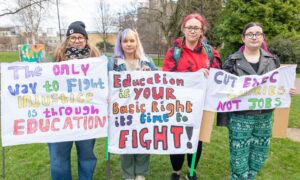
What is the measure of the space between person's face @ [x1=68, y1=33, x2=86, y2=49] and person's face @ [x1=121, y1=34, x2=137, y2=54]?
0.45 metres

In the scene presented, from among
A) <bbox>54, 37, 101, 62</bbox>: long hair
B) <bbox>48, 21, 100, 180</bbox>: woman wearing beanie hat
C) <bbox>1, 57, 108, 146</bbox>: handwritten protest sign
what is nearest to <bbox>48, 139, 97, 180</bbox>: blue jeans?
<bbox>48, 21, 100, 180</bbox>: woman wearing beanie hat

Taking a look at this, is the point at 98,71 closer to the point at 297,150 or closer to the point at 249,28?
the point at 249,28

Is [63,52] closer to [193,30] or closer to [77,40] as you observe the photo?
[77,40]

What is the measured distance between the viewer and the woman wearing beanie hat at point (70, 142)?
3090 millimetres

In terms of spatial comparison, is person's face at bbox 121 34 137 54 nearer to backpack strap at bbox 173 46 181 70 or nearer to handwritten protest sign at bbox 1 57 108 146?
handwritten protest sign at bbox 1 57 108 146

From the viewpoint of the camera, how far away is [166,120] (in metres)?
3.39

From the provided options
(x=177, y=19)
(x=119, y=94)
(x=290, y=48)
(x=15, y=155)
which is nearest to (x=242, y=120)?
(x=119, y=94)

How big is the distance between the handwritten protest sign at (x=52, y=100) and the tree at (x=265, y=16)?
18477 millimetres

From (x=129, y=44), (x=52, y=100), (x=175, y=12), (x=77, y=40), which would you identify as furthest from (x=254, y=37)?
(x=175, y=12)

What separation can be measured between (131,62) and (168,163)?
1904 mm

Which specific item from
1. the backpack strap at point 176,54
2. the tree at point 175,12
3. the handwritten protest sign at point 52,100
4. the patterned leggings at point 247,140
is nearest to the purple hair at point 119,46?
the handwritten protest sign at point 52,100

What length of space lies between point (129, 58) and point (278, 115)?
193 cm

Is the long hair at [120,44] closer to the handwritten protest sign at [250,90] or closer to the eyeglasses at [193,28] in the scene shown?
the eyeglasses at [193,28]

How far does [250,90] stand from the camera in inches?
127
